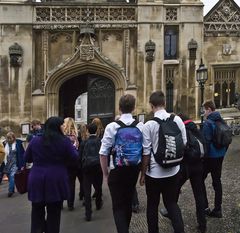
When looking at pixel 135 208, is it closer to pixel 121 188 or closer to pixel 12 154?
pixel 121 188

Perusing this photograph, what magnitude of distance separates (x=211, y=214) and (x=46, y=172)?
8.51 ft

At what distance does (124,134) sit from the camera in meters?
4.24

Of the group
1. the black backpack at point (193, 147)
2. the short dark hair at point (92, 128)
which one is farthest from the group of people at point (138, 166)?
the short dark hair at point (92, 128)

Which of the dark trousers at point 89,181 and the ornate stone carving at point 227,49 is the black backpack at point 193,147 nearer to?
the dark trousers at point 89,181

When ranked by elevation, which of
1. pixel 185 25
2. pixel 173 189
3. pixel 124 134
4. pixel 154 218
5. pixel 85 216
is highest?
pixel 185 25

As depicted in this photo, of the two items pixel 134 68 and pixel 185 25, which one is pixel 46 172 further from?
pixel 185 25

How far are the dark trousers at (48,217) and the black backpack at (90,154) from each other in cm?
154

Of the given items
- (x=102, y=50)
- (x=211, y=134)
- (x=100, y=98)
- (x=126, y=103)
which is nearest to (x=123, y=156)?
(x=126, y=103)

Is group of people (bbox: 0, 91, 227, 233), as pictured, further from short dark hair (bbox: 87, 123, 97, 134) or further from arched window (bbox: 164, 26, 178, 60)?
arched window (bbox: 164, 26, 178, 60)

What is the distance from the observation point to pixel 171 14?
14.7 metres

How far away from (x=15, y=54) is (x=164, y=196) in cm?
1043

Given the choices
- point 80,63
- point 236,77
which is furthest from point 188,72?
point 80,63

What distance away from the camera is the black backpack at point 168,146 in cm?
418

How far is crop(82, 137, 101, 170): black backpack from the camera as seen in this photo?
238 inches
